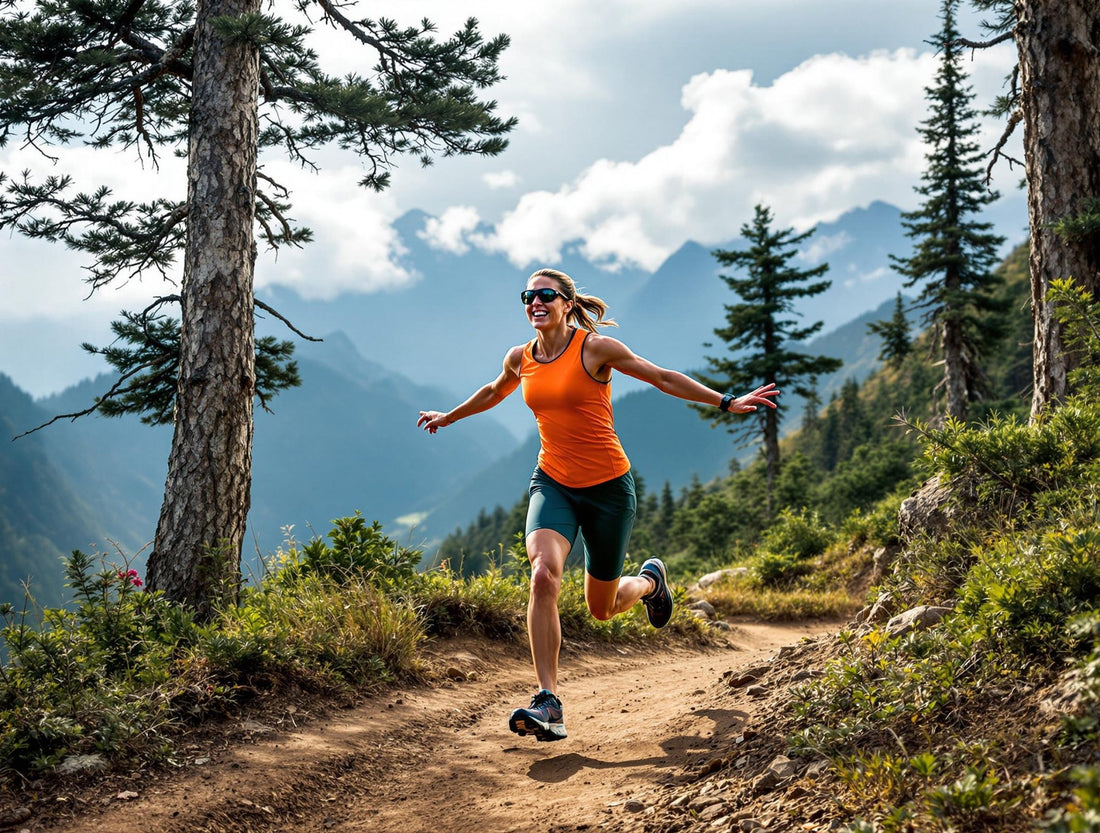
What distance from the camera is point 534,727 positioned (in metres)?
4.18

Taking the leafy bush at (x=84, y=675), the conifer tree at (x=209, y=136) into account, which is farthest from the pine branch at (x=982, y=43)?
the leafy bush at (x=84, y=675)

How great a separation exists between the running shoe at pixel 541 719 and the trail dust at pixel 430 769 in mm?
187

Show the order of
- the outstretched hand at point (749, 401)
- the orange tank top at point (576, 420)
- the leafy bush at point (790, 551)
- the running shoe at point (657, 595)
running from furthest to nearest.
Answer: the leafy bush at point (790, 551) < the running shoe at point (657, 595) < the orange tank top at point (576, 420) < the outstretched hand at point (749, 401)

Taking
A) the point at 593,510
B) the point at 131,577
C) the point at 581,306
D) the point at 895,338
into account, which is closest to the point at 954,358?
the point at 895,338

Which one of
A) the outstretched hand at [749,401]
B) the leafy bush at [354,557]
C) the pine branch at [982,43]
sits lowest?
the leafy bush at [354,557]

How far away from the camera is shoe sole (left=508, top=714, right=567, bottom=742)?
4152mm

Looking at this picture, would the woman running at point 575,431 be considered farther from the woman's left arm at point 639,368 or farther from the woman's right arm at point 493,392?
the woman's right arm at point 493,392

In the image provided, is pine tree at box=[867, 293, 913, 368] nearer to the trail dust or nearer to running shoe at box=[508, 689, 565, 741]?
the trail dust

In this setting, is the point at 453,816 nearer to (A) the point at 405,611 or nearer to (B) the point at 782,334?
(A) the point at 405,611

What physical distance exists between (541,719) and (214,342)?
15.5 feet

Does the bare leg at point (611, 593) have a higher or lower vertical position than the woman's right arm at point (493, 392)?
lower

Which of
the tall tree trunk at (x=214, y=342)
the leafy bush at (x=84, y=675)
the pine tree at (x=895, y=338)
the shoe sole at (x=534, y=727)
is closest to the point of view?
the leafy bush at (x=84, y=675)

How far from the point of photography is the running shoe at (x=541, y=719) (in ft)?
13.6

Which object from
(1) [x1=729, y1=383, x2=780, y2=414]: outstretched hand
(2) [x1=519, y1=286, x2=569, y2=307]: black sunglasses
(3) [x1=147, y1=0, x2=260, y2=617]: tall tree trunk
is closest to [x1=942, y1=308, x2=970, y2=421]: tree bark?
(1) [x1=729, y1=383, x2=780, y2=414]: outstretched hand
